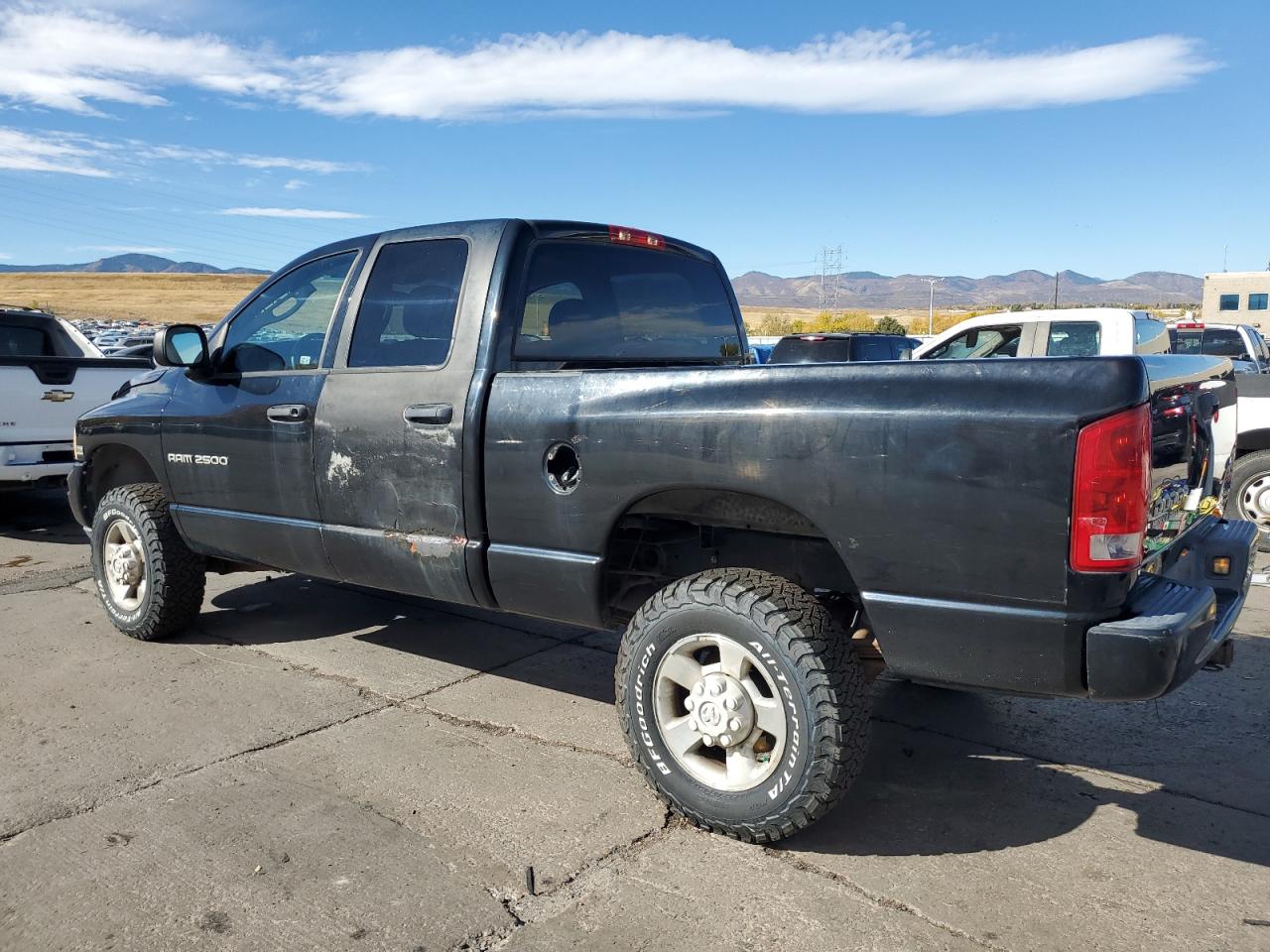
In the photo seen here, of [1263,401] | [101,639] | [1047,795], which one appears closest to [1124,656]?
[1047,795]

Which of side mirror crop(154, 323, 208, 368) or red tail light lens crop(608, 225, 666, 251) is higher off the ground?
red tail light lens crop(608, 225, 666, 251)

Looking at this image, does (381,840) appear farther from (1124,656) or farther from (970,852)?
(1124,656)

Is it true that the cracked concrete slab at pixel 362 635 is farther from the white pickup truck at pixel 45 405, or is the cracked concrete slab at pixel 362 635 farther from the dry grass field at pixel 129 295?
the dry grass field at pixel 129 295

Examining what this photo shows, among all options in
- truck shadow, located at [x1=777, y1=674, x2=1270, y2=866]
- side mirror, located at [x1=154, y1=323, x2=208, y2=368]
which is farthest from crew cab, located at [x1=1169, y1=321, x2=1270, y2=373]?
side mirror, located at [x1=154, y1=323, x2=208, y2=368]

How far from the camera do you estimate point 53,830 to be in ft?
10.8

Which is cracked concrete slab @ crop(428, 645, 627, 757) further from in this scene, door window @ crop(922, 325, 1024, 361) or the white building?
the white building

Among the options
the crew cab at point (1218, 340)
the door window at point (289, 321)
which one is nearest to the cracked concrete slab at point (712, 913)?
the door window at point (289, 321)

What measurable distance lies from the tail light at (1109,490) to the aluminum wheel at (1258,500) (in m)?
6.23

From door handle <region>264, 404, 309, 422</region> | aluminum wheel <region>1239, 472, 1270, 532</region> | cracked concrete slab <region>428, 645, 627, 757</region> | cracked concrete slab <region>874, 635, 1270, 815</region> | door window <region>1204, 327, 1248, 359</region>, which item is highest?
door handle <region>264, 404, 309, 422</region>

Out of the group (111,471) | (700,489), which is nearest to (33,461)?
(111,471)

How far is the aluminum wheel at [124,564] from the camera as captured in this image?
5316 mm

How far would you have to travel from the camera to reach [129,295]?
93.2m

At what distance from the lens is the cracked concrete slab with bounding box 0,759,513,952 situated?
8.88 feet

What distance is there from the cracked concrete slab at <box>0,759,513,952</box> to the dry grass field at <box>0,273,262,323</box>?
234 ft
